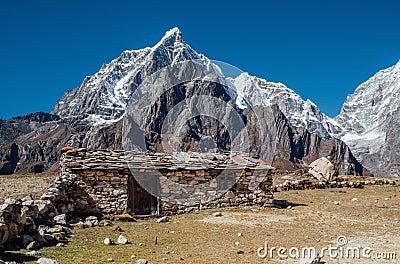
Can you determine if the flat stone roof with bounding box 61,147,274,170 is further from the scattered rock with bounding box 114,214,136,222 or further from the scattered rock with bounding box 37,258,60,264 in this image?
the scattered rock with bounding box 37,258,60,264

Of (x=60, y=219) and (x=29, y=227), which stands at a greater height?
(x=29, y=227)

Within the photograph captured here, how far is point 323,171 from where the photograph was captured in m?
40.7

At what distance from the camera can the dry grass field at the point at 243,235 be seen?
11516 millimetres

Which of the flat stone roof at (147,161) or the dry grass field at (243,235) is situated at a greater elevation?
the flat stone roof at (147,161)

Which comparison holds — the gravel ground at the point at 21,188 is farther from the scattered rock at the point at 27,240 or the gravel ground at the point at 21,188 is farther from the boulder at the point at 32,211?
the scattered rock at the point at 27,240

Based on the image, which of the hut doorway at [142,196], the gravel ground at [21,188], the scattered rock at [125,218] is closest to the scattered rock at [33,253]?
the scattered rock at [125,218]

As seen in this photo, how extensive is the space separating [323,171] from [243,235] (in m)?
27.7

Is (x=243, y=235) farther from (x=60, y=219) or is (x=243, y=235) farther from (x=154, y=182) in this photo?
(x=154, y=182)

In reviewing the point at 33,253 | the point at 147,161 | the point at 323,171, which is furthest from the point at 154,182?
the point at 323,171

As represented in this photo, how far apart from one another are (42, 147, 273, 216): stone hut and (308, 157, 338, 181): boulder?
18404 mm

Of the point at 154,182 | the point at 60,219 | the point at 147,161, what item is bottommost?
the point at 60,219

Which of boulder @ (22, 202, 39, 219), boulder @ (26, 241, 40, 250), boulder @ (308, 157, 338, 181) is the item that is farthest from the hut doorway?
boulder @ (308, 157, 338, 181)

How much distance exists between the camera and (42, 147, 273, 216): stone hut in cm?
2003

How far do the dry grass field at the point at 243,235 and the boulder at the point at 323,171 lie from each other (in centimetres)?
1559
